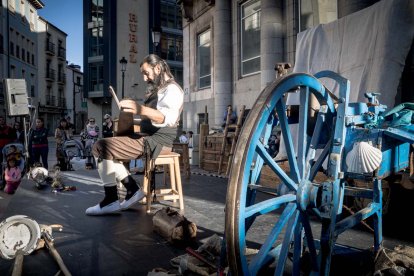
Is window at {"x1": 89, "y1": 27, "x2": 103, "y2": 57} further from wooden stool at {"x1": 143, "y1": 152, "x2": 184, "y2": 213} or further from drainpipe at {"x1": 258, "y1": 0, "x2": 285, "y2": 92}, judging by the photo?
wooden stool at {"x1": 143, "y1": 152, "x2": 184, "y2": 213}

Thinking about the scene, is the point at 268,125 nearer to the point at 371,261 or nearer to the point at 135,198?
the point at 371,261

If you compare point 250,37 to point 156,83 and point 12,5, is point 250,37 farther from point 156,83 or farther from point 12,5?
point 12,5

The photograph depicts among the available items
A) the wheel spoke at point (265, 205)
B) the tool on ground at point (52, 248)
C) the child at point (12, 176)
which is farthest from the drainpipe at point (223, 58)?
the wheel spoke at point (265, 205)

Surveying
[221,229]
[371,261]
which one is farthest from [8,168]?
[371,261]

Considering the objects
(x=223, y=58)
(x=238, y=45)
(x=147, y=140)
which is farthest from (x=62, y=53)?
(x=147, y=140)

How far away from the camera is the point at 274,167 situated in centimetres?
163

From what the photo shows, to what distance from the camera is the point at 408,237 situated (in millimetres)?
3197

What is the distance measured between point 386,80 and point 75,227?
5112 millimetres

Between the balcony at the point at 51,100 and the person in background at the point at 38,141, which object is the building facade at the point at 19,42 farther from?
the person in background at the point at 38,141

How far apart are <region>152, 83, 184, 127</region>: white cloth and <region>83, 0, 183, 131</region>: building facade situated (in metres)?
23.9

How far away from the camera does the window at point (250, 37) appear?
31.6 ft

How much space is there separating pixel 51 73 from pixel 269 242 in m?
47.3

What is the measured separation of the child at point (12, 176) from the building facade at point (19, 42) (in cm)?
2283

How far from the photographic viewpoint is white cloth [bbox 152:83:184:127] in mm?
3604
